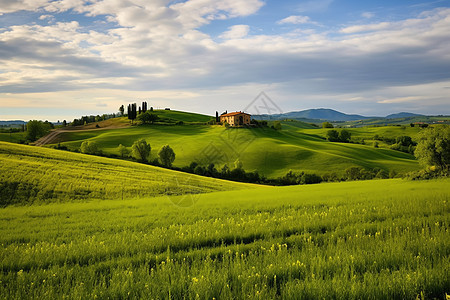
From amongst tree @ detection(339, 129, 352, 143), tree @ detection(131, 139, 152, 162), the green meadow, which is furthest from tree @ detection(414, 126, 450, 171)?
tree @ detection(339, 129, 352, 143)

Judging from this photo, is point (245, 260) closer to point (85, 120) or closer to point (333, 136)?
point (333, 136)

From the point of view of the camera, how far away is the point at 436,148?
38938 millimetres

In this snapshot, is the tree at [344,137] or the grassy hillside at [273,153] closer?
the grassy hillside at [273,153]

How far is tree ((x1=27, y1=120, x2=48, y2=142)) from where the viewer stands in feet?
352

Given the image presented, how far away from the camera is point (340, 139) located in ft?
478

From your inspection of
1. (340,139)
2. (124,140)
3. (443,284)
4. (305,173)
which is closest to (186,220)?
(443,284)

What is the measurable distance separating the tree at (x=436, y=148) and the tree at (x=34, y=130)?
125988 millimetres

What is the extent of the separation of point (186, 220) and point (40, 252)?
5173mm

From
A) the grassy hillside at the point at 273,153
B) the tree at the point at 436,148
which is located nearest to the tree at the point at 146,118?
the grassy hillside at the point at 273,153

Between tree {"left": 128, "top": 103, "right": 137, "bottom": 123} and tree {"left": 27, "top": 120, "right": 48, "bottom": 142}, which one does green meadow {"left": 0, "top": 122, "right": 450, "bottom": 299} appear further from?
tree {"left": 128, "top": 103, "right": 137, "bottom": 123}

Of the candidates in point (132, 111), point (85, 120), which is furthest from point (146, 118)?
point (85, 120)

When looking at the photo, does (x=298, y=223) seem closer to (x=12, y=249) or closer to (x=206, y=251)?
(x=206, y=251)

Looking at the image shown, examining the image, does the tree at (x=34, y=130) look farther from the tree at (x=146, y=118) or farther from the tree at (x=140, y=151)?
the tree at (x=140, y=151)

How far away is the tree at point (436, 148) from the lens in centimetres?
3841
